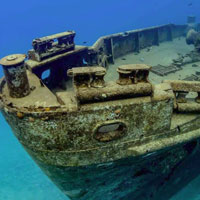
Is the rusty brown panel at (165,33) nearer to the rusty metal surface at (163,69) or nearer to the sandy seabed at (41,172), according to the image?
the sandy seabed at (41,172)

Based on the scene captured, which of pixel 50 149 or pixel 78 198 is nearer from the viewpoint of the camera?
pixel 50 149

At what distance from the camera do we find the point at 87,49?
742 cm

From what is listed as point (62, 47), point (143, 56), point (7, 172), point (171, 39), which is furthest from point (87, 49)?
point (7, 172)

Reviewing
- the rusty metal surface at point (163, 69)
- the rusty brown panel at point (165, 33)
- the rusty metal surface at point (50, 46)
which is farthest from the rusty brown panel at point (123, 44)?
the rusty metal surface at point (50, 46)

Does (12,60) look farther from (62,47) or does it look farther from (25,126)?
(62,47)

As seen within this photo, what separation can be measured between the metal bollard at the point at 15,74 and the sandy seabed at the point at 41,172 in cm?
370

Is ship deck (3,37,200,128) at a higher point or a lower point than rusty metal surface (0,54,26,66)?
lower

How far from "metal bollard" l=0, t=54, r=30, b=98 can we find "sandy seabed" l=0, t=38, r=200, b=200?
12.1 feet

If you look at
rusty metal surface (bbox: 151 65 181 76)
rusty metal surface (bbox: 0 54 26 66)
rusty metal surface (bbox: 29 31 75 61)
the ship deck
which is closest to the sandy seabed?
the ship deck

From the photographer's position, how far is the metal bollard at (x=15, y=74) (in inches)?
142

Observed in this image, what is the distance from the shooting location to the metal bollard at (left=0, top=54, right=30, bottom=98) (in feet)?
11.8

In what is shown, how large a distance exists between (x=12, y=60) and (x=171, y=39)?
425 inches

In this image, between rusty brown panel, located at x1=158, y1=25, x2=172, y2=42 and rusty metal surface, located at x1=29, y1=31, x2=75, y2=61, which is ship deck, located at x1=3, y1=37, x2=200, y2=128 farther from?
rusty metal surface, located at x1=29, y1=31, x2=75, y2=61

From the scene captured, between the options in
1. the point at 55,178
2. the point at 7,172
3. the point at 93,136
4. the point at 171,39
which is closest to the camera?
the point at 93,136
